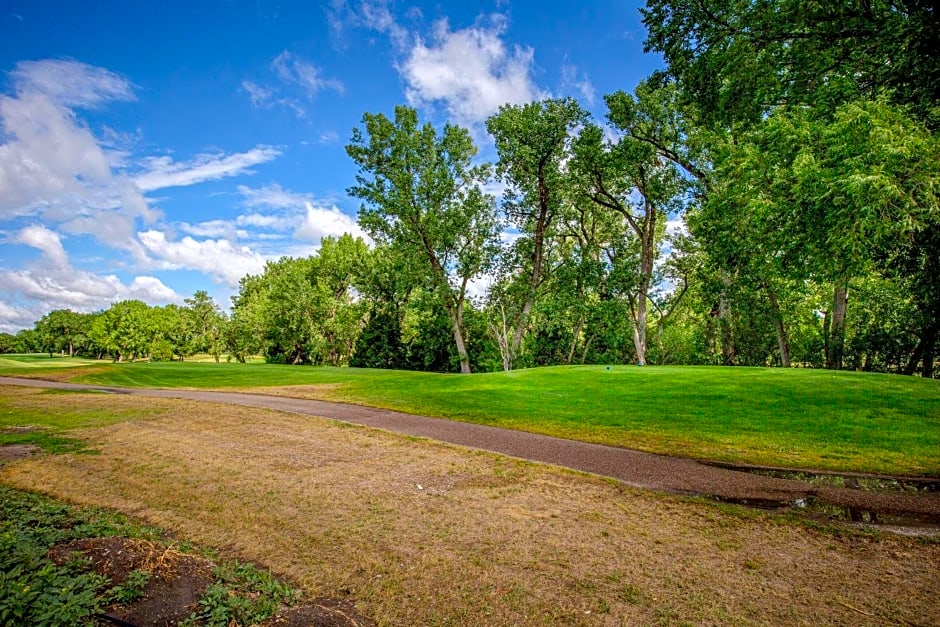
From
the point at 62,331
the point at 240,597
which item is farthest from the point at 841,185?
the point at 62,331

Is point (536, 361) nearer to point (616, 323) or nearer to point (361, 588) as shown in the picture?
point (616, 323)

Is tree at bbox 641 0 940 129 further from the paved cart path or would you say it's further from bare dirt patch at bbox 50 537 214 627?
bare dirt patch at bbox 50 537 214 627

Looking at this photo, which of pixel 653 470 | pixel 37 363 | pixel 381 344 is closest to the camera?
pixel 653 470

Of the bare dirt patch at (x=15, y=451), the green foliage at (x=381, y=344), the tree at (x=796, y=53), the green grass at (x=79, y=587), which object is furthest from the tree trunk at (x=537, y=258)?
the green grass at (x=79, y=587)

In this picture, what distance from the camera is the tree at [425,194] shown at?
1195 inches

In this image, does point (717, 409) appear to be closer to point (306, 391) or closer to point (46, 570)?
point (46, 570)

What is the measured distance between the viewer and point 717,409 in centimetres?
1148

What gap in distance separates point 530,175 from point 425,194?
7.49m

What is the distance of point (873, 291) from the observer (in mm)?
25984

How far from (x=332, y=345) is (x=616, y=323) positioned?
26687 mm

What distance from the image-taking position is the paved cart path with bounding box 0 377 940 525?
5.64m

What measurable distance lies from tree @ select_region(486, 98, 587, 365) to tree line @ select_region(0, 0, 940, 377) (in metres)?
0.14

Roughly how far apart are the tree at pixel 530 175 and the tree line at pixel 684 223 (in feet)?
0.46

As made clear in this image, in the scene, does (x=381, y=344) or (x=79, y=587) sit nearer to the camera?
(x=79, y=587)
